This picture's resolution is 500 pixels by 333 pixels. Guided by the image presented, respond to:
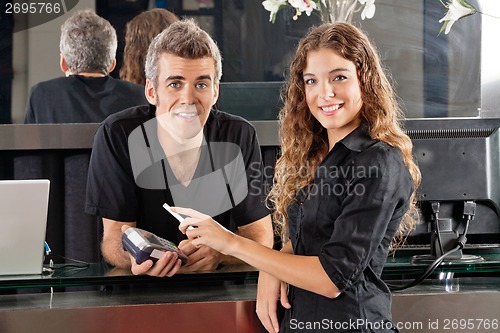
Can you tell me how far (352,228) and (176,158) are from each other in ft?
3.52

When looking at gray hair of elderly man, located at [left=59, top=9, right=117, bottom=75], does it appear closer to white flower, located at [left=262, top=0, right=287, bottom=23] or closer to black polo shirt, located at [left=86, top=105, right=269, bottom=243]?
black polo shirt, located at [left=86, top=105, right=269, bottom=243]

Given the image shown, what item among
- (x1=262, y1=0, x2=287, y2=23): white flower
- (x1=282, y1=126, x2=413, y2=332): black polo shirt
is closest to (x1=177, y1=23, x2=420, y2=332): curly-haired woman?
(x1=282, y1=126, x2=413, y2=332): black polo shirt

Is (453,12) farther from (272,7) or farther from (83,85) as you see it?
(83,85)

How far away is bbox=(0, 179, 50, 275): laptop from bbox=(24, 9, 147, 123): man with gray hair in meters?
0.87

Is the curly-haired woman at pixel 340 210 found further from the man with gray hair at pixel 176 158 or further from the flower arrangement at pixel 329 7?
the flower arrangement at pixel 329 7

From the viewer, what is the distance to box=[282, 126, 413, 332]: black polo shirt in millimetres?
1345

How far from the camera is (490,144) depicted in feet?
6.81

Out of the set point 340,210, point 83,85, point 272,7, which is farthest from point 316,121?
point 83,85

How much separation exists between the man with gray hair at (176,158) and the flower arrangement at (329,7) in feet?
1.00

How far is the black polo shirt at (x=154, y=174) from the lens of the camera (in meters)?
2.21

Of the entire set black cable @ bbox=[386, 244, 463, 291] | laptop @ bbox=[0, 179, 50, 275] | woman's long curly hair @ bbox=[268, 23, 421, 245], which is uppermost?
woman's long curly hair @ bbox=[268, 23, 421, 245]

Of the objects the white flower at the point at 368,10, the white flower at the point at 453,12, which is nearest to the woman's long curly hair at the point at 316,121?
the white flower at the point at 368,10

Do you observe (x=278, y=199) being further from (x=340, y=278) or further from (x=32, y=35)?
(x=32, y=35)

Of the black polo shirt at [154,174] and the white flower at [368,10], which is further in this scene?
the white flower at [368,10]
